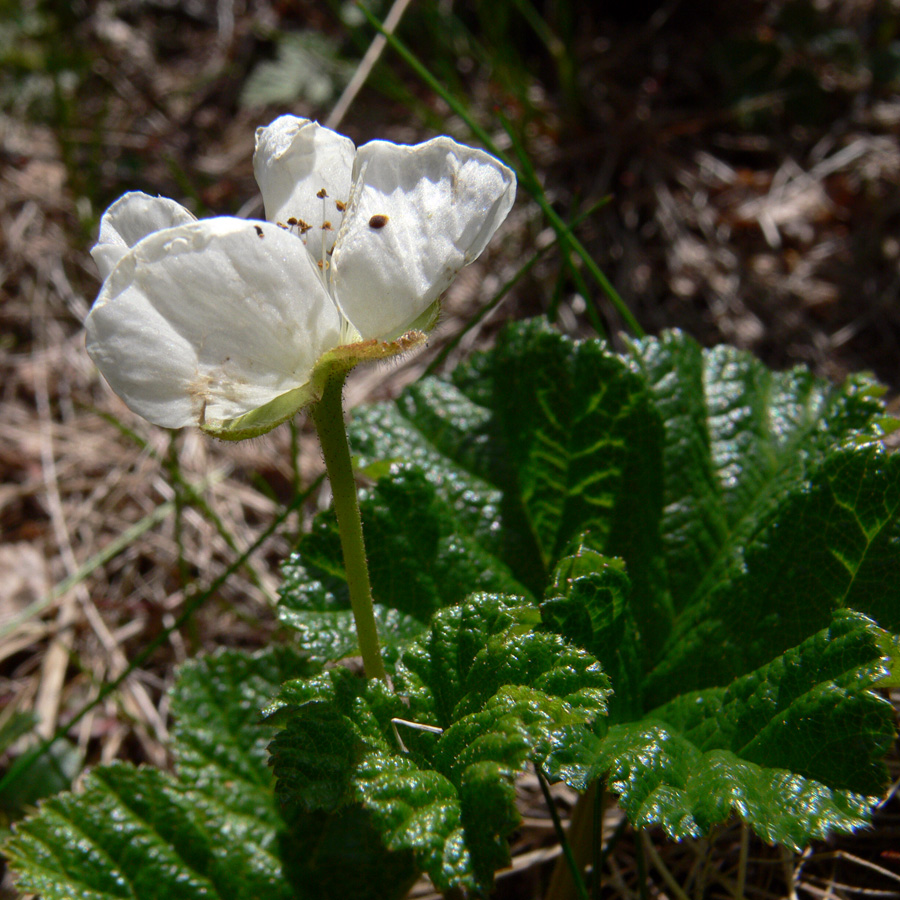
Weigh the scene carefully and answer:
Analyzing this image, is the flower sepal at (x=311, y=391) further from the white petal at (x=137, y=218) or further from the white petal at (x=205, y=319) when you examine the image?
the white petal at (x=137, y=218)

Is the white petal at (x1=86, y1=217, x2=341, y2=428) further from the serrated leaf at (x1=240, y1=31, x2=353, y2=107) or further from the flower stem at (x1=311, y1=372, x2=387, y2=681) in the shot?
the serrated leaf at (x1=240, y1=31, x2=353, y2=107)

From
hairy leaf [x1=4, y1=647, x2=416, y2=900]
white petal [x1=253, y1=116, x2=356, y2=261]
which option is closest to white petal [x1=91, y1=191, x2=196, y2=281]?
white petal [x1=253, y1=116, x2=356, y2=261]

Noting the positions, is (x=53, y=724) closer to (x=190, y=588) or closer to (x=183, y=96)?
(x=190, y=588)

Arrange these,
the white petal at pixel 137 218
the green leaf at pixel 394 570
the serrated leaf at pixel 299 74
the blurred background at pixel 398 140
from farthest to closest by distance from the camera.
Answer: the serrated leaf at pixel 299 74 < the blurred background at pixel 398 140 < the green leaf at pixel 394 570 < the white petal at pixel 137 218

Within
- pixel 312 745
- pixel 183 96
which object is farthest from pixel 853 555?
pixel 183 96

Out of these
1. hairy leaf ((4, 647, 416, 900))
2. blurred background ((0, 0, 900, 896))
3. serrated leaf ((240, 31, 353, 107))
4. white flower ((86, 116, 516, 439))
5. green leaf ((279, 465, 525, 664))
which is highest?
serrated leaf ((240, 31, 353, 107))

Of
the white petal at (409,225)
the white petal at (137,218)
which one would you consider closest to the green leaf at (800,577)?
the white petal at (409,225)

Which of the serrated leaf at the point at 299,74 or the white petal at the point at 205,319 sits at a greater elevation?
the serrated leaf at the point at 299,74
